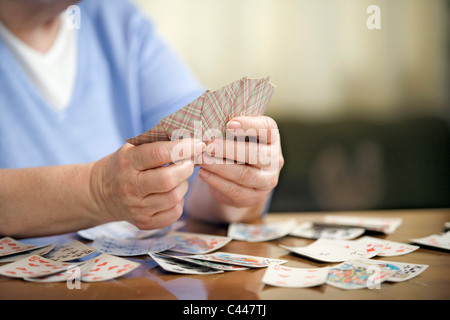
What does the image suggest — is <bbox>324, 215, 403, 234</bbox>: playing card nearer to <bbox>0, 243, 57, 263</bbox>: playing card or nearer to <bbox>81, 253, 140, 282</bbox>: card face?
<bbox>81, 253, 140, 282</bbox>: card face

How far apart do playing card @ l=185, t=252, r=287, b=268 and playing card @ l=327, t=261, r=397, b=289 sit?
11 centimetres

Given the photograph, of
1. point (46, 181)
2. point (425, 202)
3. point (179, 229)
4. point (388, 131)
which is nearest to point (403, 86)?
point (388, 131)

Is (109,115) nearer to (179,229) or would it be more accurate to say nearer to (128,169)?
(179,229)

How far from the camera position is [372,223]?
1.06 meters

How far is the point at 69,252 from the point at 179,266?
0.22 m

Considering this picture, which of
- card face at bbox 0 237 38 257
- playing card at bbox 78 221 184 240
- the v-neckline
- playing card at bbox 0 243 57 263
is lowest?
playing card at bbox 78 221 184 240

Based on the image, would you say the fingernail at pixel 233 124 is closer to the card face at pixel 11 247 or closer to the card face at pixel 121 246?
the card face at pixel 121 246

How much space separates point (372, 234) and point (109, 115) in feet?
2.75

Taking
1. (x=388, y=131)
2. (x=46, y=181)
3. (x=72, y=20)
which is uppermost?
(x=72, y=20)

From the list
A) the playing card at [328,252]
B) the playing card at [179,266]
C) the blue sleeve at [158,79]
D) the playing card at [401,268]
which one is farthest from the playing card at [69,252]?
the blue sleeve at [158,79]

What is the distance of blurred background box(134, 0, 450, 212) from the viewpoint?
383 cm

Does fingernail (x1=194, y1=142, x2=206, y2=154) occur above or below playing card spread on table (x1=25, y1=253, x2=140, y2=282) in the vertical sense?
above

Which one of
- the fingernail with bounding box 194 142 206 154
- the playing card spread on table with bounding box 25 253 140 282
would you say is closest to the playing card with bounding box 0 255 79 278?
the playing card spread on table with bounding box 25 253 140 282

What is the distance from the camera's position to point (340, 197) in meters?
3.84
